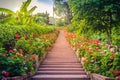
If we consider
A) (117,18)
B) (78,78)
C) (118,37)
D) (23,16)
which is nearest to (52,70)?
(78,78)

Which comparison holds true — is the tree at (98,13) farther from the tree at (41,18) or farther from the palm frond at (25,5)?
the tree at (41,18)

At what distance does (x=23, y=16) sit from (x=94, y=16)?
24.4 feet

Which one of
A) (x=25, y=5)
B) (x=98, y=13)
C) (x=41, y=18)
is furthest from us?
(x=41, y=18)

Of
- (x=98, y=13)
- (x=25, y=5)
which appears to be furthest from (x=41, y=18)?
(x=98, y=13)

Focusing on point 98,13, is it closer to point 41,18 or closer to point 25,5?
point 25,5

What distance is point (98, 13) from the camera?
435 inches

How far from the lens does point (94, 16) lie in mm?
11281

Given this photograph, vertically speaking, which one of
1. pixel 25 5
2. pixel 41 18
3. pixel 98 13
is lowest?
pixel 41 18

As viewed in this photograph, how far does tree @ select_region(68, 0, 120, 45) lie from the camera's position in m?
10.2

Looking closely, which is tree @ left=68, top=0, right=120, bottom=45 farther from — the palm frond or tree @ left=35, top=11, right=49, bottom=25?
tree @ left=35, top=11, right=49, bottom=25

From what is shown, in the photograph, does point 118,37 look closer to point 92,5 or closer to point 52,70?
point 92,5

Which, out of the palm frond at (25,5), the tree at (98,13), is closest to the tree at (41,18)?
the palm frond at (25,5)

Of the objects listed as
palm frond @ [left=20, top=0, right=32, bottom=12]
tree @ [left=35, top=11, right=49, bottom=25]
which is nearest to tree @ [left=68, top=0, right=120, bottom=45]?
palm frond @ [left=20, top=0, right=32, bottom=12]

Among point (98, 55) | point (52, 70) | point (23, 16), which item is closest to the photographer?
point (98, 55)
